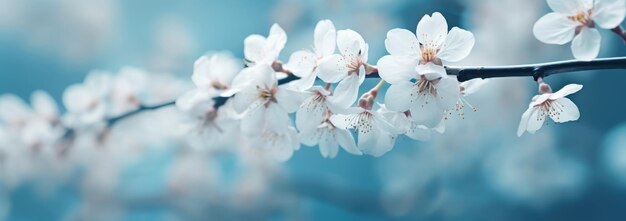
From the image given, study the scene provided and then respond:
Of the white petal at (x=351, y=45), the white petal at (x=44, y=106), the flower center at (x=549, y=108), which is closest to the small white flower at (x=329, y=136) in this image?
the white petal at (x=351, y=45)

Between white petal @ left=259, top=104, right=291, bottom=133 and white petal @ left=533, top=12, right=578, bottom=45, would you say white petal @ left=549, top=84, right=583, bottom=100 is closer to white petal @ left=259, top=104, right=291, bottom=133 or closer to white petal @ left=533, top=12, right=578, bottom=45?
white petal @ left=533, top=12, right=578, bottom=45

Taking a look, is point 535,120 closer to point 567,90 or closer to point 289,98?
point 567,90

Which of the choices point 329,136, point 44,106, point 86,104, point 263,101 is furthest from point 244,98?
point 44,106

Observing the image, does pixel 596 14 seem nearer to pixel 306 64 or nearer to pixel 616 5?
pixel 616 5

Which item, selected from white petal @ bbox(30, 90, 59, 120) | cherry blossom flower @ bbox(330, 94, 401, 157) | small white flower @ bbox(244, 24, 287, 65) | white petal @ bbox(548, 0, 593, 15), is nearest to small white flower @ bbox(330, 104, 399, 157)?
cherry blossom flower @ bbox(330, 94, 401, 157)

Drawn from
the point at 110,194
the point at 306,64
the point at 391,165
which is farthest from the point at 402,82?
the point at 110,194

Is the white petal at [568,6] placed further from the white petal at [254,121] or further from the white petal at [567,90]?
the white petal at [254,121]

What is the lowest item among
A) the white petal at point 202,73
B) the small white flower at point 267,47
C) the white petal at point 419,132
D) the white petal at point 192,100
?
the white petal at point 419,132
